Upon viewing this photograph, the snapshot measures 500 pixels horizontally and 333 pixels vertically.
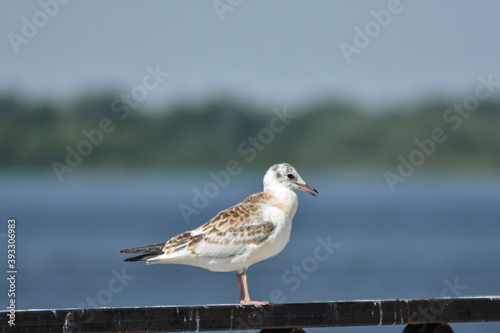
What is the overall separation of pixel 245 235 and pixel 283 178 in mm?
573

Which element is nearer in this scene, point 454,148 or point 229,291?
point 229,291

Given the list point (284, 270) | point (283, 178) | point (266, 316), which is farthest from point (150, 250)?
point (284, 270)

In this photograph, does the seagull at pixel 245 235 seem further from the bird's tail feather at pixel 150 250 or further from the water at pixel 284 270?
the water at pixel 284 270

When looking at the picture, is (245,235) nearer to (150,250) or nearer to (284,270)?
(150,250)

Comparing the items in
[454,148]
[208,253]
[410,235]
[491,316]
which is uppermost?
[454,148]

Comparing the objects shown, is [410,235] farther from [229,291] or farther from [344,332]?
[344,332]

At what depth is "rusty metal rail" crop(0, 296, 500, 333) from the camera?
13.5 feet

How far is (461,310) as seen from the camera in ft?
15.2

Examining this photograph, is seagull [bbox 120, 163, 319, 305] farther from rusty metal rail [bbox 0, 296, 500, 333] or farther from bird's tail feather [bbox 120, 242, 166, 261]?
rusty metal rail [bbox 0, 296, 500, 333]

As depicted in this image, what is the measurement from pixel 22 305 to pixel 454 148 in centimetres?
10352

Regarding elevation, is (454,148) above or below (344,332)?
above

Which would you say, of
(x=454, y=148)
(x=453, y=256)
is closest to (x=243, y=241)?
(x=453, y=256)

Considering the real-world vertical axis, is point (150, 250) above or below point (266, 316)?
above

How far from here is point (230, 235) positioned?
6.66m
